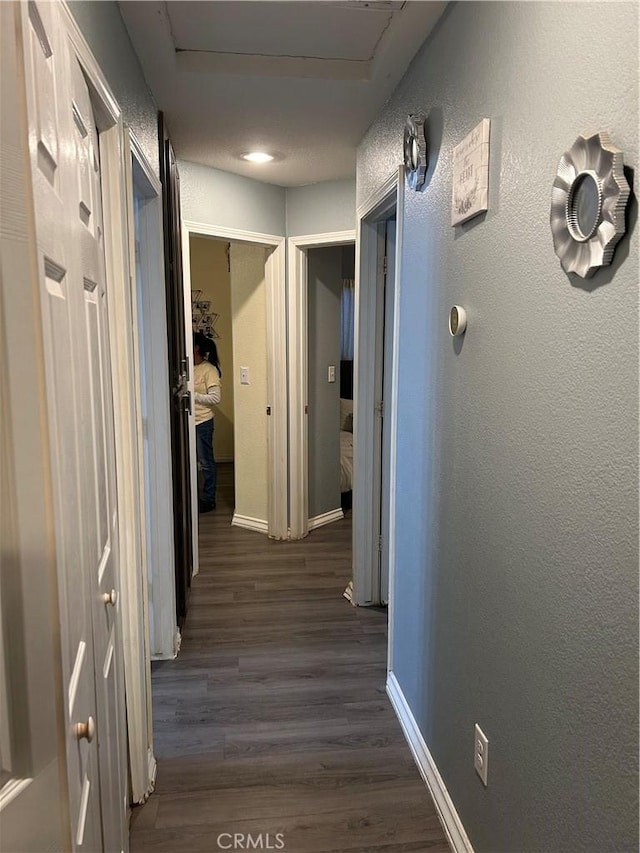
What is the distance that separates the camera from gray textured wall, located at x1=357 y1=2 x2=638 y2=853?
0.96 metres

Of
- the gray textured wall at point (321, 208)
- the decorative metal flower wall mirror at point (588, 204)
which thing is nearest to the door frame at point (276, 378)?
the gray textured wall at point (321, 208)

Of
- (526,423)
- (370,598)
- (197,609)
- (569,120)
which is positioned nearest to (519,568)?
(526,423)

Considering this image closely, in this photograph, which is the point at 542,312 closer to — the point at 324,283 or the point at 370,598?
the point at 370,598

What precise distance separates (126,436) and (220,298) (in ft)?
16.4

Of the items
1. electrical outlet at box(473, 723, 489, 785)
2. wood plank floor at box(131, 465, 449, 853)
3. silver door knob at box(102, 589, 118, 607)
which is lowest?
wood plank floor at box(131, 465, 449, 853)

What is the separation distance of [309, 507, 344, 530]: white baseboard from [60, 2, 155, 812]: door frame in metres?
2.59

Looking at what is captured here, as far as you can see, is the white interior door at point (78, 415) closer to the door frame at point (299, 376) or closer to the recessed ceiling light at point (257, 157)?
the recessed ceiling light at point (257, 157)

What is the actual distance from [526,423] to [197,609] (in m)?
2.45

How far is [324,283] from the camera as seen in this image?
14.3 ft

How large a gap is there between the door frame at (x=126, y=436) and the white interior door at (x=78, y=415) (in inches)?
11.4

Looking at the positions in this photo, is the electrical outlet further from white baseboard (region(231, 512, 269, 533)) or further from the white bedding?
the white bedding

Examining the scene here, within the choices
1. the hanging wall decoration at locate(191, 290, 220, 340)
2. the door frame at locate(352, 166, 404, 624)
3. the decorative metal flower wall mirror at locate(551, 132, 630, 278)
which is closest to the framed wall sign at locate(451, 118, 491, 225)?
the decorative metal flower wall mirror at locate(551, 132, 630, 278)

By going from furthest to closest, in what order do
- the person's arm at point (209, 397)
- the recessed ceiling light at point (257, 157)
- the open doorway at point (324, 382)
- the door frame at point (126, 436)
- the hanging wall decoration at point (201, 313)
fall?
the hanging wall decoration at point (201, 313) → the person's arm at point (209, 397) → the open doorway at point (324, 382) → the recessed ceiling light at point (257, 157) → the door frame at point (126, 436)

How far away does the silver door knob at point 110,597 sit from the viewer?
4.15 feet
